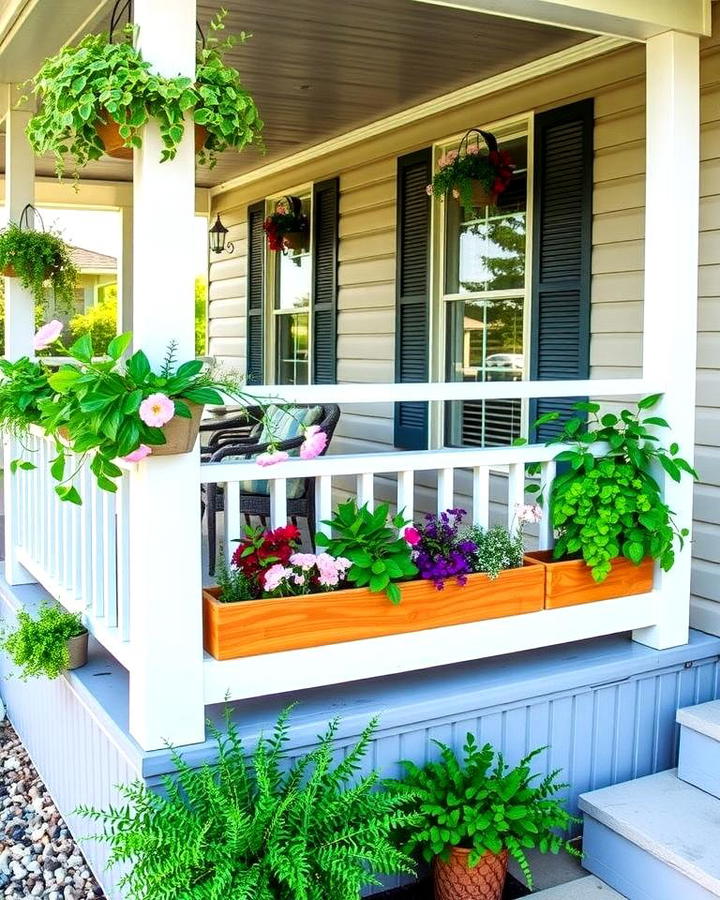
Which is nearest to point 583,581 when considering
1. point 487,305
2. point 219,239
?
point 487,305

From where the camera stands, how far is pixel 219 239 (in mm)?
7961

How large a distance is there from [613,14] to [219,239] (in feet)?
17.4

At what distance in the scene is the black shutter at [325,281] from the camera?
21.0 ft

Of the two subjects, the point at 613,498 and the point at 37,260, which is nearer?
the point at 613,498

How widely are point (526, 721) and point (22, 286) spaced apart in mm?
2932

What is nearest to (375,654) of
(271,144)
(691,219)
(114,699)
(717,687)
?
(114,699)

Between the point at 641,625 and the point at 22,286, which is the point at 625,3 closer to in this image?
the point at 641,625

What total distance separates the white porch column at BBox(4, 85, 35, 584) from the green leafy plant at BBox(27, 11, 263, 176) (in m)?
1.95

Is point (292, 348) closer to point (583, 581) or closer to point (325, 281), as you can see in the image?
point (325, 281)

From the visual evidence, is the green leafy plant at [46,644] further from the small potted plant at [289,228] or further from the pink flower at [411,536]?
the small potted plant at [289,228]

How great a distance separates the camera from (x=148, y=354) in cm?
247

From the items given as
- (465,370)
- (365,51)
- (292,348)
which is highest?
(365,51)

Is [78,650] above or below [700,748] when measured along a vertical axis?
above

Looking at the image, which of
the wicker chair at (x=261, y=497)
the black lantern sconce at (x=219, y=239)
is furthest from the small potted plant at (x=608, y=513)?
the black lantern sconce at (x=219, y=239)
